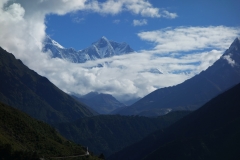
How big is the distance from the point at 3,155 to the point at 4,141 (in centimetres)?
2294

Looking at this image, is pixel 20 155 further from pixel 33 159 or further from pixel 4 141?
pixel 4 141

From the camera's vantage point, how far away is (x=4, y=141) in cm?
19300

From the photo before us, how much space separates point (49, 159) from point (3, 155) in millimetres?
31915

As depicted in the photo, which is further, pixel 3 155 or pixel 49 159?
pixel 49 159

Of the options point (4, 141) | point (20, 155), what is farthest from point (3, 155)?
point (4, 141)

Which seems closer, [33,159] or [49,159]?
[33,159]

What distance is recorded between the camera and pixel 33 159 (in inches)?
6885

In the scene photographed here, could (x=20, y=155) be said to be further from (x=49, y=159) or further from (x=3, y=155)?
(x=49, y=159)

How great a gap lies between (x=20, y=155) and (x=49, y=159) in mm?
27248

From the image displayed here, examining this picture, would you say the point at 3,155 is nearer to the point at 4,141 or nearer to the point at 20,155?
the point at 20,155

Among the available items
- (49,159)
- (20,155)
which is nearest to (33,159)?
Answer: (20,155)

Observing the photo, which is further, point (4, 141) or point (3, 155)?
point (4, 141)

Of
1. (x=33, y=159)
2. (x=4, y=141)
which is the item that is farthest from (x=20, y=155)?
(x=4, y=141)

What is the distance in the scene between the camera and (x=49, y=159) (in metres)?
197
